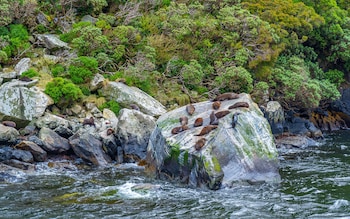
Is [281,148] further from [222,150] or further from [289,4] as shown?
[289,4]

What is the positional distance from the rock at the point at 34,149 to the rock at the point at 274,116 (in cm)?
1331

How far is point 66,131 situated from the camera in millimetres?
19812

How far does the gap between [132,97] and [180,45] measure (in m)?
6.07

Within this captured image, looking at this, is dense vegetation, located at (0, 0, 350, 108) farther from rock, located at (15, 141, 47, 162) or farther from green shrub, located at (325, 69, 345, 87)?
rock, located at (15, 141, 47, 162)

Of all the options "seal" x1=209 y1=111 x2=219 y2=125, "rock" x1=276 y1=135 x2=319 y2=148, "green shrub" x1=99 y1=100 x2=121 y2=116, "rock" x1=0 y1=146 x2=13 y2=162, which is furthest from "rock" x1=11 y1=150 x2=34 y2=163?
"rock" x1=276 y1=135 x2=319 y2=148

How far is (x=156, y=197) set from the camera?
14.0 meters

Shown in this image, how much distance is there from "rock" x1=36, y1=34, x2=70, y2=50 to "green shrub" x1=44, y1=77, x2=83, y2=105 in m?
3.91

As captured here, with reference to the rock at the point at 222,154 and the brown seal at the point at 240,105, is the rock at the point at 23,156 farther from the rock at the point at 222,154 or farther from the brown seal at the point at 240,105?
the brown seal at the point at 240,105

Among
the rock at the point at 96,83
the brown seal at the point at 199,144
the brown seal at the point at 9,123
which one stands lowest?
the brown seal at the point at 199,144

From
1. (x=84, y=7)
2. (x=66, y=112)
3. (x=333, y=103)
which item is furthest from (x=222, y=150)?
(x=333, y=103)

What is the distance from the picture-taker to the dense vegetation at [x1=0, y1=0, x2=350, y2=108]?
24.9 metres

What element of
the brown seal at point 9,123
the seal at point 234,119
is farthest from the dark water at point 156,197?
the brown seal at point 9,123

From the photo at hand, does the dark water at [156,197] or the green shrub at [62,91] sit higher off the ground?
the green shrub at [62,91]

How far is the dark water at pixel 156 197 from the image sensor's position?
490 inches
